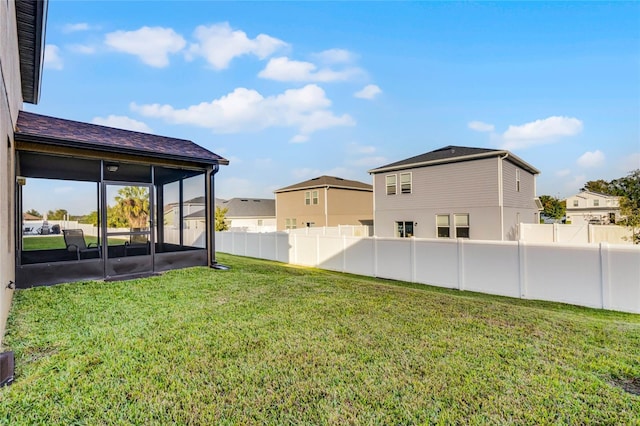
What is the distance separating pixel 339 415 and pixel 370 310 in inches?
110

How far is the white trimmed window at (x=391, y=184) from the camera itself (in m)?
17.8

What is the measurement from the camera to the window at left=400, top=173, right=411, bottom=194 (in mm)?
17311

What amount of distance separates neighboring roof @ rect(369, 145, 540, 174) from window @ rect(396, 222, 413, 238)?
3.12 m

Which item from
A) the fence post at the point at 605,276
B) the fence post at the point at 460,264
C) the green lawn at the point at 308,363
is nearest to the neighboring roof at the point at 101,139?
the green lawn at the point at 308,363

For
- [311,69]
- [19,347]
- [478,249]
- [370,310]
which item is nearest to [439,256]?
[478,249]

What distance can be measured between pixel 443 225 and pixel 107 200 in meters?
14.2

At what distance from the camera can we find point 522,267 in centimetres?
771

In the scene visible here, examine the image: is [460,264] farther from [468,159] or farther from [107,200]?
[107,200]

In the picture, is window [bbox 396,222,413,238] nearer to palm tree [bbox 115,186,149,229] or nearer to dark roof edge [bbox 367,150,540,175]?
dark roof edge [bbox 367,150,540,175]

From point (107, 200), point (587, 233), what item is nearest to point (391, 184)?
point (587, 233)

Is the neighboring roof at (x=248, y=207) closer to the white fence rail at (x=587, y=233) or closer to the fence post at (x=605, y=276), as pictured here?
the white fence rail at (x=587, y=233)

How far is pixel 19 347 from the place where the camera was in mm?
3342

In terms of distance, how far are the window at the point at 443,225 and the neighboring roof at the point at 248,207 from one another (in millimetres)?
23661

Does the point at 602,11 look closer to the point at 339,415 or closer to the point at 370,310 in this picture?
the point at 370,310
